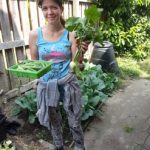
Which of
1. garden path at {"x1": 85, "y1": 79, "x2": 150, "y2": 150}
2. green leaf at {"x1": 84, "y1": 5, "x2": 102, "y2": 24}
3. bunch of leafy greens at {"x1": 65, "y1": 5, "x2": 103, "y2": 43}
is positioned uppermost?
green leaf at {"x1": 84, "y1": 5, "x2": 102, "y2": 24}

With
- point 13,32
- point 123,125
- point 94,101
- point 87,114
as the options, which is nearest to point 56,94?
point 87,114

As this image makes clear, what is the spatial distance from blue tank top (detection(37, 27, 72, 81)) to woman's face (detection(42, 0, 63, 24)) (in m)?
0.17

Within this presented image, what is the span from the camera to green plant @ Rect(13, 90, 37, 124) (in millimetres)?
3668

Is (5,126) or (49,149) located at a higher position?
(5,126)

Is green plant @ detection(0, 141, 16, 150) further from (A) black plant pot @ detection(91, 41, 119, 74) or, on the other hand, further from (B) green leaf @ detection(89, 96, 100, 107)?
(A) black plant pot @ detection(91, 41, 119, 74)

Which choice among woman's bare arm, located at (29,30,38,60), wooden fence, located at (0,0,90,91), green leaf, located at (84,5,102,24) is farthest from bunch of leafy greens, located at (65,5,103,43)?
wooden fence, located at (0,0,90,91)

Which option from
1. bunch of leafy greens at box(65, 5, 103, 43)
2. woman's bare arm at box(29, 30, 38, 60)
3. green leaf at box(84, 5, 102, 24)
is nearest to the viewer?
green leaf at box(84, 5, 102, 24)

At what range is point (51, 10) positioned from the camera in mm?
2371

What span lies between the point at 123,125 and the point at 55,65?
6.07 feet

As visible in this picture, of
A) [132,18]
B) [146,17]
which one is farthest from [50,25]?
[146,17]

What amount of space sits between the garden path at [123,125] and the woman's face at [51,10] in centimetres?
183

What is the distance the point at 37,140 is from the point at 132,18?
513 centimetres

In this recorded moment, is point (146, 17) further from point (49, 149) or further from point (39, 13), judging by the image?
point (49, 149)

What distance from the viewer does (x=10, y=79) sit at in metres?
4.28
